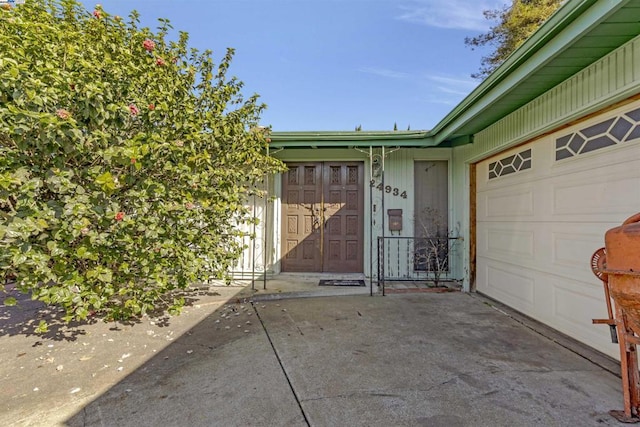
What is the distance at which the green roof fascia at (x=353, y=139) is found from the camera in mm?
5027

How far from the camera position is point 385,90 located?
8.80 meters

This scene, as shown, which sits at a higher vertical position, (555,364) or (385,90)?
(385,90)

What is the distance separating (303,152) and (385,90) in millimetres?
4544

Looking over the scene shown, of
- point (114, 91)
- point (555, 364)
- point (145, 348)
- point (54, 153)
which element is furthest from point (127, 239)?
point (555, 364)

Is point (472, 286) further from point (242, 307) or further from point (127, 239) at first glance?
point (127, 239)

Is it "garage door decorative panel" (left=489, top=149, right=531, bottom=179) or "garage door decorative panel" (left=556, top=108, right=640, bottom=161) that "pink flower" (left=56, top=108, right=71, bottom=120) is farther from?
"garage door decorative panel" (left=489, top=149, right=531, bottom=179)

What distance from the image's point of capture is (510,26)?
8.79 meters

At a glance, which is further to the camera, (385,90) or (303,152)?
(385,90)

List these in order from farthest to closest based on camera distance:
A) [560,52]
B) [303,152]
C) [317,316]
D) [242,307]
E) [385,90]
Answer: [385,90]
[303,152]
[242,307]
[317,316]
[560,52]

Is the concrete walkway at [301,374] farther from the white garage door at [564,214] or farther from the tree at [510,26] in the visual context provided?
the tree at [510,26]

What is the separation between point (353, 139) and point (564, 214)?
122 inches

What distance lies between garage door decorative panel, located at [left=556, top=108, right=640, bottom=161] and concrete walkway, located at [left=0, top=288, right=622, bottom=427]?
182 cm

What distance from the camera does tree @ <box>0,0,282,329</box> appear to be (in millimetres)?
2074

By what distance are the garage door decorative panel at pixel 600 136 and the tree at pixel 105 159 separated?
3447mm
